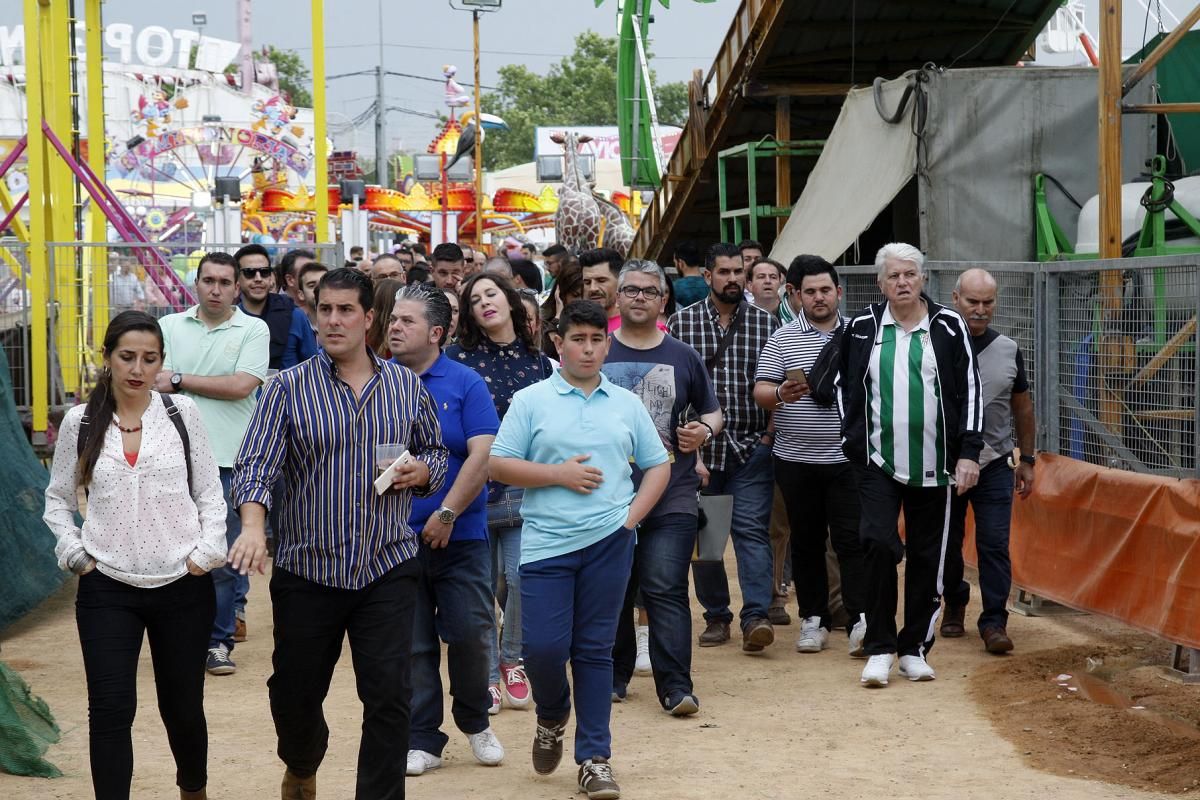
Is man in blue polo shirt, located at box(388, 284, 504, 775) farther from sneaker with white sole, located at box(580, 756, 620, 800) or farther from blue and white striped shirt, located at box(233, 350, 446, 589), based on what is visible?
blue and white striped shirt, located at box(233, 350, 446, 589)

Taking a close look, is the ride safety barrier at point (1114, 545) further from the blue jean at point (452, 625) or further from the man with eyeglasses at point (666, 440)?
the blue jean at point (452, 625)

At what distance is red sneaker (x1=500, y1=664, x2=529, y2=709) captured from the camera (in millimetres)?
7535

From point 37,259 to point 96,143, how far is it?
11.8ft

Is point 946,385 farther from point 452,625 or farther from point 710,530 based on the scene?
point 452,625

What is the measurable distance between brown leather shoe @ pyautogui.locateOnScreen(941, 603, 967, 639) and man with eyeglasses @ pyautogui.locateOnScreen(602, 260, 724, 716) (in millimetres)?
2304

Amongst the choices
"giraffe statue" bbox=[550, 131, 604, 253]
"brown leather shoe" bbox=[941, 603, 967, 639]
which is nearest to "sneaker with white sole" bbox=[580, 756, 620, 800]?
"brown leather shoe" bbox=[941, 603, 967, 639]

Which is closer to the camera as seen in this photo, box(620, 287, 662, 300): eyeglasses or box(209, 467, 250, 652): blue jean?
box(620, 287, 662, 300): eyeglasses

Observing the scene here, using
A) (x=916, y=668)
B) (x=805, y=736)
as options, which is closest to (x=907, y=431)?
(x=916, y=668)

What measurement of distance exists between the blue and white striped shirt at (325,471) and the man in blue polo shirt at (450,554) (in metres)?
0.97

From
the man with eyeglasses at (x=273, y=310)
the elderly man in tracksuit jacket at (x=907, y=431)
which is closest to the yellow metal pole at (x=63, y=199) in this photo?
the man with eyeglasses at (x=273, y=310)

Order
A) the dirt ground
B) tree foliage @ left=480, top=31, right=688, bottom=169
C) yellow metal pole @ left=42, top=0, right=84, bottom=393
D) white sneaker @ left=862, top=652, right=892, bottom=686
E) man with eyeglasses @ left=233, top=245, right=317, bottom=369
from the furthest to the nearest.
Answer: tree foliage @ left=480, top=31, right=688, bottom=169, yellow metal pole @ left=42, top=0, right=84, bottom=393, man with eyeglasses @ left=233, top=245, right=317, bottom=369, white sneaker @ left=862, top=652, right=892, bottom=686, the dirt ground

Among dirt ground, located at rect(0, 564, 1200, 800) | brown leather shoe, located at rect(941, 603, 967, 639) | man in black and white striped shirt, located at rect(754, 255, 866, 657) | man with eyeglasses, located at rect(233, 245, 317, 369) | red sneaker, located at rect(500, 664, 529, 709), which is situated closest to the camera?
dirt ground, located at rect(0, 564, 1200, 800)

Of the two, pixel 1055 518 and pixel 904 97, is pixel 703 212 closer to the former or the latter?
pixel 904 97

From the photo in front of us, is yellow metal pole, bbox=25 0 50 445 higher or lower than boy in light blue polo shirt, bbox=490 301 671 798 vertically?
higher
